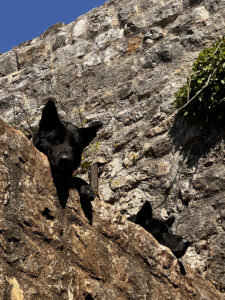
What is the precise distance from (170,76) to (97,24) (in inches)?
106

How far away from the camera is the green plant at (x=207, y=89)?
24.2 ft

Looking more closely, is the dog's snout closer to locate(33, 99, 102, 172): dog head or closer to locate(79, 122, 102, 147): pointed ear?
locate(33, 99, 102, 172): dog head

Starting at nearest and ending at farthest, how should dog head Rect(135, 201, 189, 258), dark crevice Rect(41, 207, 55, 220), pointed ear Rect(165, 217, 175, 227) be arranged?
dark crevice Rect(41, 207, 55, 220), dog head Rect(135, 201, 189, 258), pointed ear Rect(165, 217, 175, 227)

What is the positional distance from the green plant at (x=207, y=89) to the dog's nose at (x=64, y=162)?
349 cm

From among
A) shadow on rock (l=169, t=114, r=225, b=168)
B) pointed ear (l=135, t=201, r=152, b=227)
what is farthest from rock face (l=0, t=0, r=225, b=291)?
pointed ear (l=135, t=201, r=152, b=227)

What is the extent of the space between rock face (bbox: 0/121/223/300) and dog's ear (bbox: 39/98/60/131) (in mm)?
523

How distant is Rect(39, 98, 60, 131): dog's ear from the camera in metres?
4.26

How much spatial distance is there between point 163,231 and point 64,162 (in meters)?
2.64

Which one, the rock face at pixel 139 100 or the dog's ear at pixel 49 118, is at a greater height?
the rock face at pixel 139 100

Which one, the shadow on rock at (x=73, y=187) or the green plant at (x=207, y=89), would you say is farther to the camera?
the green plant at (x=207, y=89)

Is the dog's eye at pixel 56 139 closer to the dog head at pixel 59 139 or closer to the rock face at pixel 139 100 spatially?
the dog head at pixel 59 139

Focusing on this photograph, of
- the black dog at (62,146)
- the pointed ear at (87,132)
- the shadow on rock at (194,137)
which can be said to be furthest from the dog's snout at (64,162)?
the shadow on rock at (194,137)

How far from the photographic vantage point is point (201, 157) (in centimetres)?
721

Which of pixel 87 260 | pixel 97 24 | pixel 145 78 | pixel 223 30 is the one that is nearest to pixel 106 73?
pixel 145 78
